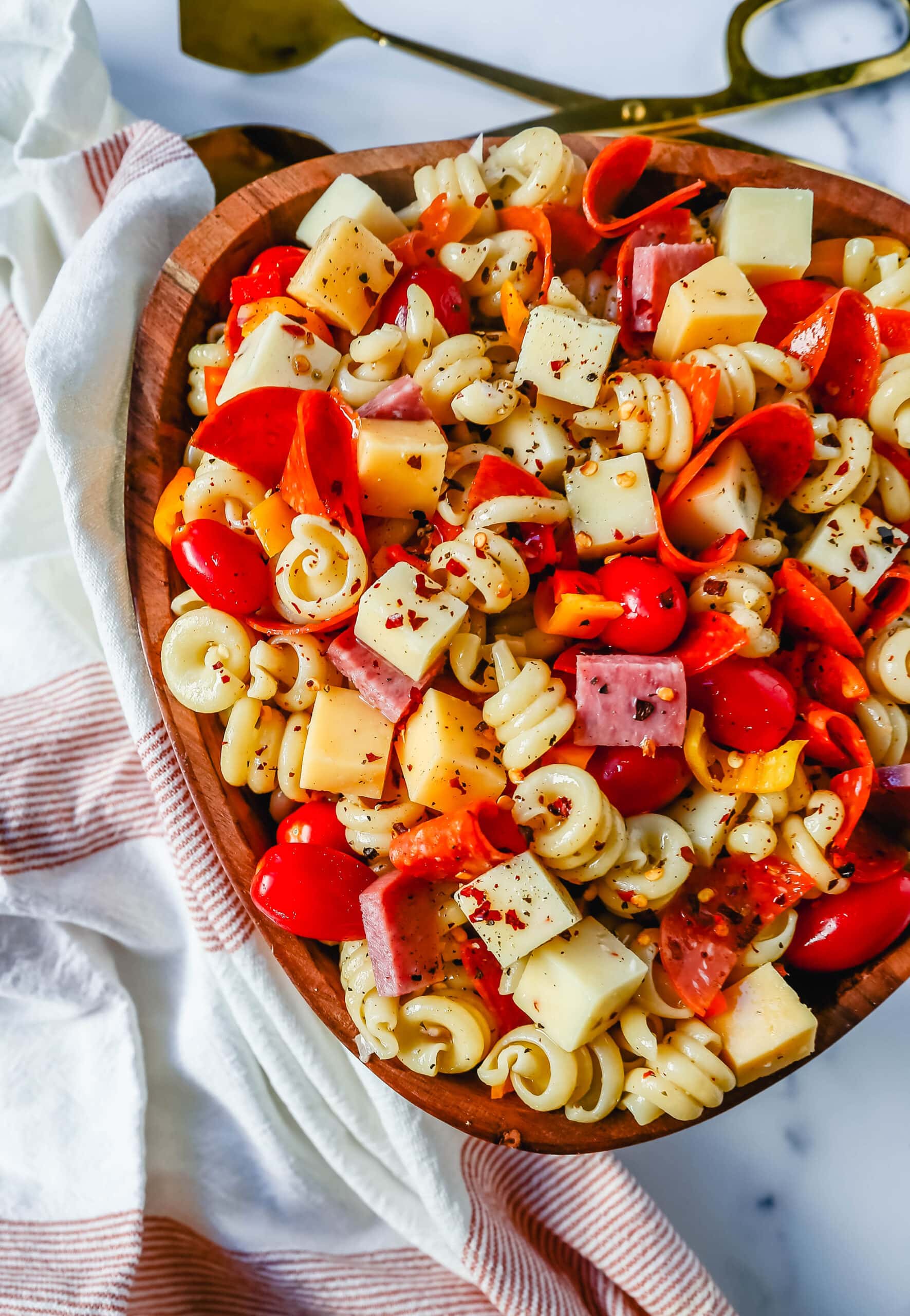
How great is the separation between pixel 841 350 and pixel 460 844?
1.12 m

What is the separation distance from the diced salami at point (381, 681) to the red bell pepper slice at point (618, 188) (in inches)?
36.2

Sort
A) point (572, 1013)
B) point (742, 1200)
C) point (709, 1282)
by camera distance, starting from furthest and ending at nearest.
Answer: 1. point (742, 1200)
2. point (709, 1282)
3. point (572, 1013)

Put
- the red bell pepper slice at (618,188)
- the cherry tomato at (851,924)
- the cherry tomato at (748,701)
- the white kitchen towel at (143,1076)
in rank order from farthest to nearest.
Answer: the white kitchen towel at (143,1076) → the red bell pepper slice at (618,188) → the cherry tomato at (851,924) → the cherry tomato at (748,701)

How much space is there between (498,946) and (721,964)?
1.27 ft

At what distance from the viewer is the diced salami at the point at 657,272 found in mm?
1774

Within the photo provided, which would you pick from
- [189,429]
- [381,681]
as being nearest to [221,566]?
[381,681]

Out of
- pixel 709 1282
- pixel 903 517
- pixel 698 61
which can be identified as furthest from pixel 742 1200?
pixel 698 61

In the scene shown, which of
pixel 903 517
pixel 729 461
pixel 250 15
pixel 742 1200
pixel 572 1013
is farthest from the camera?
pixel 250 15

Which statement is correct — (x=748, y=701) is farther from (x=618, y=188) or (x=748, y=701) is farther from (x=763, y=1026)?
(x=618, y=188)

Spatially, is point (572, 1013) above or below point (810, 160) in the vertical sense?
below

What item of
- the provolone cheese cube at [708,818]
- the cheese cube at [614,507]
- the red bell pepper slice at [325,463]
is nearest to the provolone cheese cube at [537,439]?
the cheese cube at [614,507]

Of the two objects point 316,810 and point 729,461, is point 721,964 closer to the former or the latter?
point 316,810

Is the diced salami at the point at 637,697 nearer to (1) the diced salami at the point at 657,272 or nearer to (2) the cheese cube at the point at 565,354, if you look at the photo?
(2) the cheese cube at the point at 565,354

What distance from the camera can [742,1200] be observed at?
2309 mm
